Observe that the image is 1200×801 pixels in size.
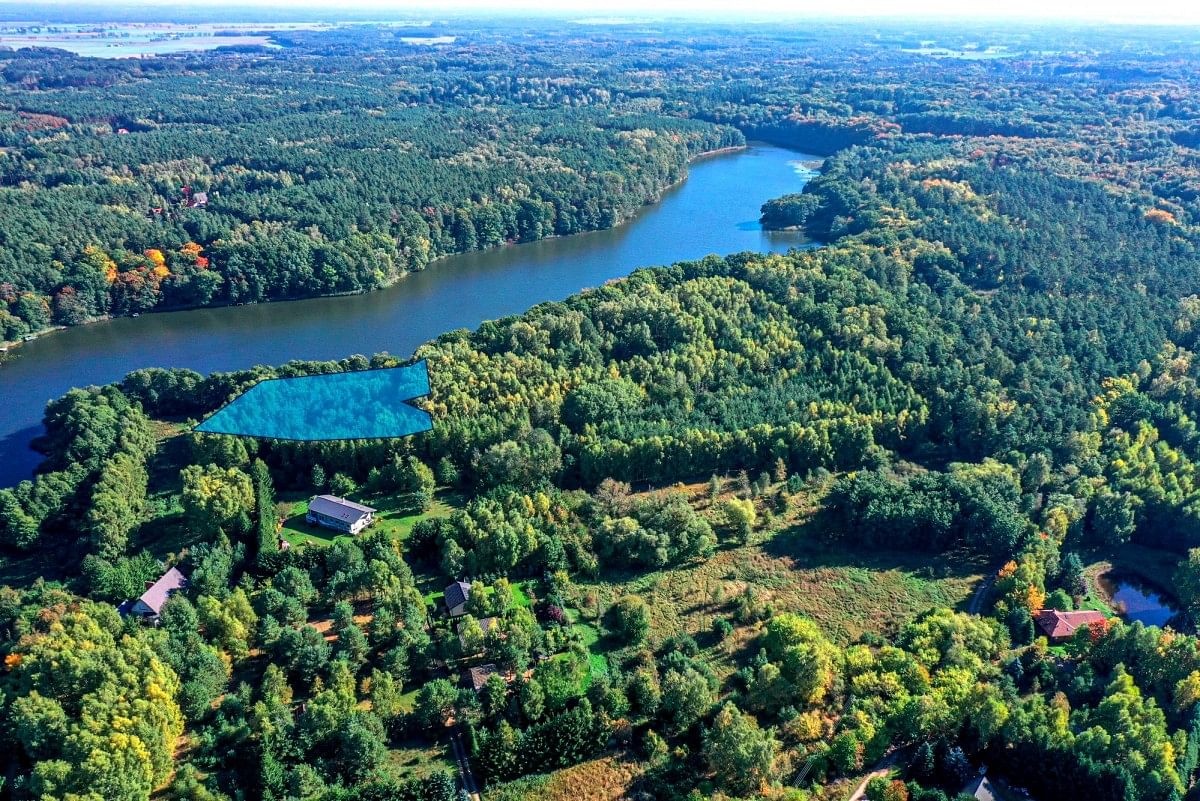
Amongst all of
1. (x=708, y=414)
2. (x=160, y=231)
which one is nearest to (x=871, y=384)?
(x=708, y=414)

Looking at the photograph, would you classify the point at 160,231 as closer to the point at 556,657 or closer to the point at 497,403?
the point at 497,403

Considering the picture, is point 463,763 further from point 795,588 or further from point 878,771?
point 795,588

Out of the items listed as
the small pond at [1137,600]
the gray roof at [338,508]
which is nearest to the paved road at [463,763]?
the gray roof at [338,508]

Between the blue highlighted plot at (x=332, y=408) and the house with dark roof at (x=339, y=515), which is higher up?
the blue highlighted plot at (x=332, y=408)

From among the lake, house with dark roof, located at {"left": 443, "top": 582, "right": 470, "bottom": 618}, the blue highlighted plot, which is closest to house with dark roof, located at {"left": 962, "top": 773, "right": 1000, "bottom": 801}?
house with dark roof, located at {"left": 443, "top": 582, "right": 470, "bottom": 618}

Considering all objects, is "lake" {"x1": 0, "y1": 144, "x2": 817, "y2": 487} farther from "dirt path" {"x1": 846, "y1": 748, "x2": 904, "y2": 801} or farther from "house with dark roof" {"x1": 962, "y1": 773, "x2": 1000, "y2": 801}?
"house with dark roof" {"x1": 962, "y1": 773, "x2": 1000, "y2": 801}

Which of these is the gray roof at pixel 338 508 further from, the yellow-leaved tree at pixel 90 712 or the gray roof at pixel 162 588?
the yellow-leaved tree at pixel 90 712
